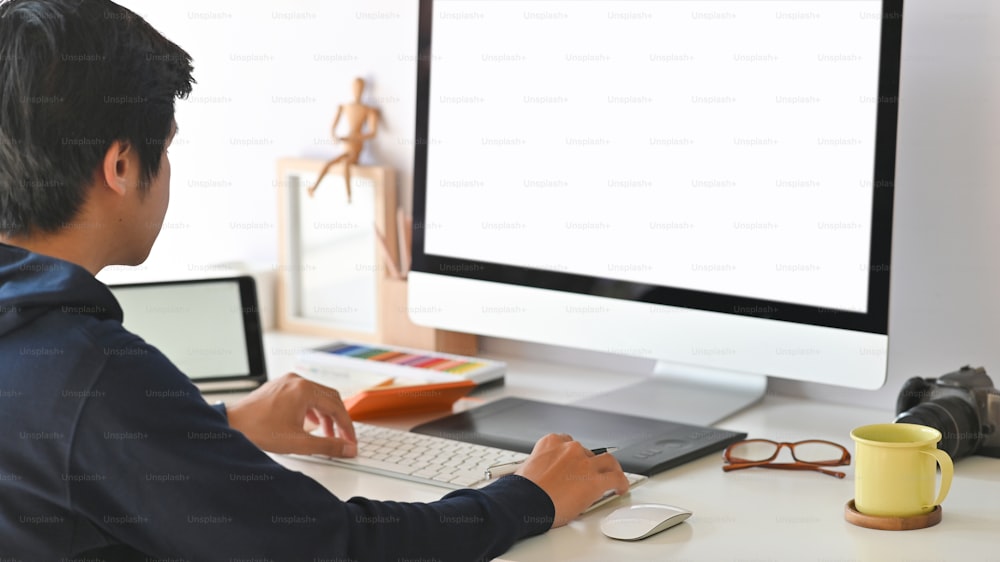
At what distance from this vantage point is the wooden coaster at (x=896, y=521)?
1.11 meters

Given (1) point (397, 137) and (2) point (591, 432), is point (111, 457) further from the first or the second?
(1) point (397, 137)

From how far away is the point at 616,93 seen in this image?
4.84ft

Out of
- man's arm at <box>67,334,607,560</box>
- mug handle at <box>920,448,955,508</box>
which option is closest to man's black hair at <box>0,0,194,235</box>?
man's arm at <box>67,334,607,560</box>

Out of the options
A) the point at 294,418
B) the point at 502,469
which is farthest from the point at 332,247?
the point at 502,469

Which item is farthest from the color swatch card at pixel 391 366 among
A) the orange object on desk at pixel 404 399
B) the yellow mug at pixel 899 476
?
the yellow mug at pixel 899 476

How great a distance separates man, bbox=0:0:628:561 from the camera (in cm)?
88

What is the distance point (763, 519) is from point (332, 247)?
1078 millimetres

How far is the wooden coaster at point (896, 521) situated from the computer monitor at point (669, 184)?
0.23 meters

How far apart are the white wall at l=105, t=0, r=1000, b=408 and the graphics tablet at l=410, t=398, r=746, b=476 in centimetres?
30

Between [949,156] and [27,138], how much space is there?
3.58 ft

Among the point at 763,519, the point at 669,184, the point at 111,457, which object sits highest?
the point at 669,184

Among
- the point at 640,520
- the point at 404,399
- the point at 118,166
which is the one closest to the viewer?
the point at 118,166

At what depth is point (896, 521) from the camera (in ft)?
3.65

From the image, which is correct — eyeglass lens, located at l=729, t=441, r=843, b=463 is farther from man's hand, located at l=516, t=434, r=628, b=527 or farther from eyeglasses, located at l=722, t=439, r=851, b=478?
man's hand, located at l=516, t=434, r=628, b=527
